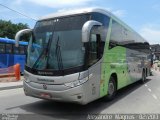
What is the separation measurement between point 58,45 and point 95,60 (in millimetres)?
1311

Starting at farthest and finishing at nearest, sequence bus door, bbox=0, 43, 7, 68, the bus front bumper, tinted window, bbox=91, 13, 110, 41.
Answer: bus door, bbox=0, 43, 7, 68
tinted window, bbox=91, 13, 110, 41
the bus front bumper

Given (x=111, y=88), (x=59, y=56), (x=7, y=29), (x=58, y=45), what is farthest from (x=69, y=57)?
(x=7, y=29)

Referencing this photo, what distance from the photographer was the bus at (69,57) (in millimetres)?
8742

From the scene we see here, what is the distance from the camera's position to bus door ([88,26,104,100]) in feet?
30.3

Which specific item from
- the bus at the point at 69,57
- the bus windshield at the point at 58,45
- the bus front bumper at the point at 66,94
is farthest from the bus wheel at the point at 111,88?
the bus windshield at the point at 58,45

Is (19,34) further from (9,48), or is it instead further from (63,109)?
(9,48)

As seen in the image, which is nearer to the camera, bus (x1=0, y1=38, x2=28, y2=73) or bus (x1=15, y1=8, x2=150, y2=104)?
bus (x1=15, y1=8, x2=150, y2=104)

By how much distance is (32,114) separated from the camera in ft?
29.2

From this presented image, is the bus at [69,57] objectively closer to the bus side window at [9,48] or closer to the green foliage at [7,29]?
the bus side window at [9,48]

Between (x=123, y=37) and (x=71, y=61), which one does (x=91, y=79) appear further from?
(x=123, y=37)

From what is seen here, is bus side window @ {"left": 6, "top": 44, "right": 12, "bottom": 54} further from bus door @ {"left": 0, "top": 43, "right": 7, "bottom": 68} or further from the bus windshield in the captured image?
the bus windshield

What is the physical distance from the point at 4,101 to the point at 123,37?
6116mm

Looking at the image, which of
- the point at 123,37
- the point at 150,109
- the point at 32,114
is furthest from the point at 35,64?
the point at 123,37

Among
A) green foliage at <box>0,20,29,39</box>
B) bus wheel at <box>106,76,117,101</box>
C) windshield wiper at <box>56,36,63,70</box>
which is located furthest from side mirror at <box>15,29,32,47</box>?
green foliage at <box>0,20,29,39</box>
